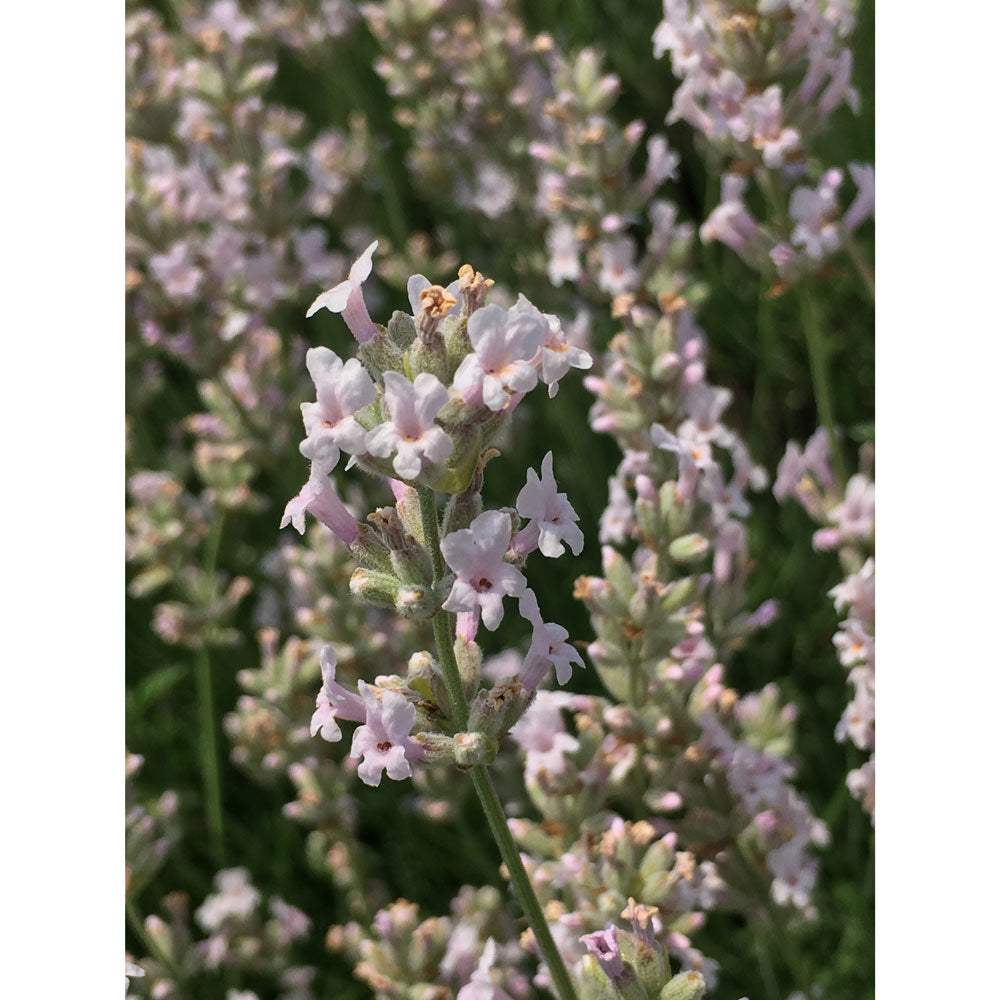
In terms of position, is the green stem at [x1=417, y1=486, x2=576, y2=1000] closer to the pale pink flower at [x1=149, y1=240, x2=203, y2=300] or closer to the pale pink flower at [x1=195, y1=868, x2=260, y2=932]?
the pale pink flower at [x1=195, y1=868, x2=260, y2=932]

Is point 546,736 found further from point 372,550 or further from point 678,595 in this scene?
point 372,550

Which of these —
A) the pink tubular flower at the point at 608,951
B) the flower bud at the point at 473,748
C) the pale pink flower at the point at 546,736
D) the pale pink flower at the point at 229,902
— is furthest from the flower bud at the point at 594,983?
the pale pink flower at the point at 229,902

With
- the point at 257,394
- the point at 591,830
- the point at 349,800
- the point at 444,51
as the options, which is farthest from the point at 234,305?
the point at 591,830

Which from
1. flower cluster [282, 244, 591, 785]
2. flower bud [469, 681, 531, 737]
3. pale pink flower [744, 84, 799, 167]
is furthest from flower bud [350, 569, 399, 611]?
pale pink flower [744, 84, 799, 167]

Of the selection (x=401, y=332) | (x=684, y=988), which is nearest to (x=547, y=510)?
(x=401, y=332)

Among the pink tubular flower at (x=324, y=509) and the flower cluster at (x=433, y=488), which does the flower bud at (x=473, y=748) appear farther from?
the pink tubular flower at (x=324, y=509)

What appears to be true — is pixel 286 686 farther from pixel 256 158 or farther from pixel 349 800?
pixel 256 158
